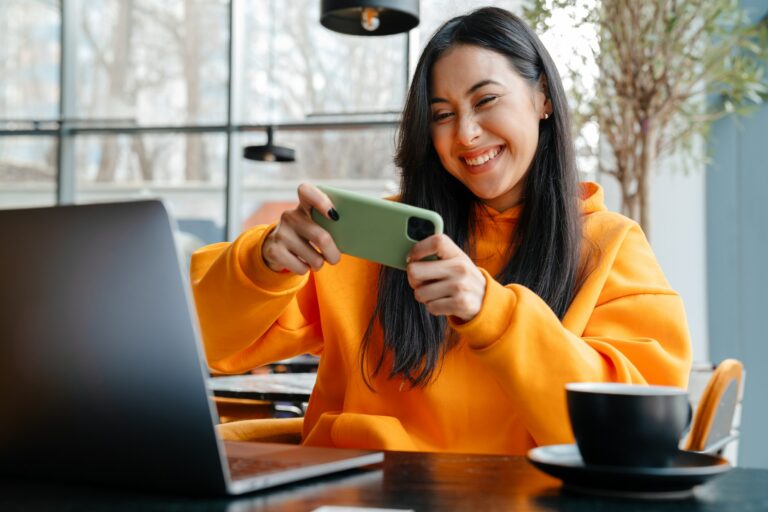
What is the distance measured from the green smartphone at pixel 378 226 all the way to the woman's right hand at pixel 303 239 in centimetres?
1

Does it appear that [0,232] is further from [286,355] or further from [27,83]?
[27,83]

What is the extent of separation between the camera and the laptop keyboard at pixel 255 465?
797 millimetres

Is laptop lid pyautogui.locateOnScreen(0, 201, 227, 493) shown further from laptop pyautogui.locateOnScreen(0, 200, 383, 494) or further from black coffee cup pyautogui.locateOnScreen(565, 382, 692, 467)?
black coffee cup pyautogui.locateOnScreen(565, 382, 692, 467)

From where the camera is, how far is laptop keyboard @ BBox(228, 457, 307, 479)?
0.80 m

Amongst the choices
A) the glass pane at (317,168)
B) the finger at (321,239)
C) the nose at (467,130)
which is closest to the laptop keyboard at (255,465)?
the finger at (321,239)

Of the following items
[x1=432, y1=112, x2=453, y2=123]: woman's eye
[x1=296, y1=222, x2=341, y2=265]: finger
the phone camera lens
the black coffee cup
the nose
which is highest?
[x1=432, y1=112, x2=453, y2=123]: woman's eye

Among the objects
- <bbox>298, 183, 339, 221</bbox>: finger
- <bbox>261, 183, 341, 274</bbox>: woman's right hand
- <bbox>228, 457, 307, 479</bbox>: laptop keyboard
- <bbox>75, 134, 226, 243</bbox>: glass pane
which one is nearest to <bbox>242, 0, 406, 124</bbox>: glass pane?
<bbox>75, 134, 226, 243</bbox>: glass pane

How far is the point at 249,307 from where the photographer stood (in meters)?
1.45

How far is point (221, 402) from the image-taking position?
2352mm

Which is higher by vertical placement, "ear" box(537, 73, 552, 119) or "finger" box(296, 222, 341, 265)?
"ear" box(537, 73, 552, 119)

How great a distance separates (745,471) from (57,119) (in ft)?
23.7

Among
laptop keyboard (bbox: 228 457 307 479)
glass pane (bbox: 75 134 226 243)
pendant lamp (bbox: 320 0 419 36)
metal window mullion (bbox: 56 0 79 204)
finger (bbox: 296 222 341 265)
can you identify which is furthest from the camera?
metal window mullion (bbox: 56 0 79 204)

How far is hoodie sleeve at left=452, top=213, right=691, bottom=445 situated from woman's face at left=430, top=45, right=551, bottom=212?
0.62 feet

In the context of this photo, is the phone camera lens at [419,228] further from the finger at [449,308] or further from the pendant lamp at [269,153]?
the pendant lamp at [269,153]
